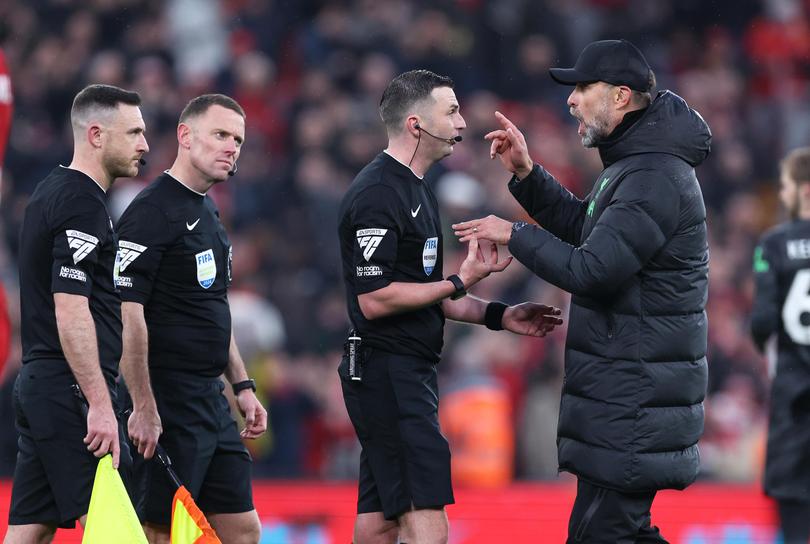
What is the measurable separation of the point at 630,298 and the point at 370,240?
40.2 inches

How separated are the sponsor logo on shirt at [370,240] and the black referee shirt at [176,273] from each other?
0.69m

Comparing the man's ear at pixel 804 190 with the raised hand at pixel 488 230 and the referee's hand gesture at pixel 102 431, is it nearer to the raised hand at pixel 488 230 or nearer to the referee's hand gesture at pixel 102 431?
the raised hand at pixel 488 230

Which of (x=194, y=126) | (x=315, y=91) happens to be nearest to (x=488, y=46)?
(x=315, y=91)

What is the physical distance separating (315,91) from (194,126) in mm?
6505

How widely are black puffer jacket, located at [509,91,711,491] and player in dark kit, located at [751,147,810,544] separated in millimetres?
2256

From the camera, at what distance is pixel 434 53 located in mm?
12094

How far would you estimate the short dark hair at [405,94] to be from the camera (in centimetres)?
546

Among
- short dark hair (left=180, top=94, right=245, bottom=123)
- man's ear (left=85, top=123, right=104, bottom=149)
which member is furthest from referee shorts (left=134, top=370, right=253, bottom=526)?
short dark hair (left=180, top=94, right=245, bottom=123)

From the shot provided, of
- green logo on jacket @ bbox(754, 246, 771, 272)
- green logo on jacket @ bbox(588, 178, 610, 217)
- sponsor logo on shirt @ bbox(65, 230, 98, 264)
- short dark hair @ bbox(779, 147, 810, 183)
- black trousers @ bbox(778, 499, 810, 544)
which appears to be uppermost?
short dark hair @ bbox(779, 147, 810, 183)

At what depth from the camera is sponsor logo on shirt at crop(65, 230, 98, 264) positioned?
16.4 ft

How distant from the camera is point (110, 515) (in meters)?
4.92

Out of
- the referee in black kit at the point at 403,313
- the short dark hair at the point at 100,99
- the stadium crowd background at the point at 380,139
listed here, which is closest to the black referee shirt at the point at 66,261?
the short dark hair at the point at 100,99

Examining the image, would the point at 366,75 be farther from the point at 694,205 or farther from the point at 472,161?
the point at 694,205

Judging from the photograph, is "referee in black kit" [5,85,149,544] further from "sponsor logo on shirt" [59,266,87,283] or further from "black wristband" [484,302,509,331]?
"black wristband" [484,302,509,331]
